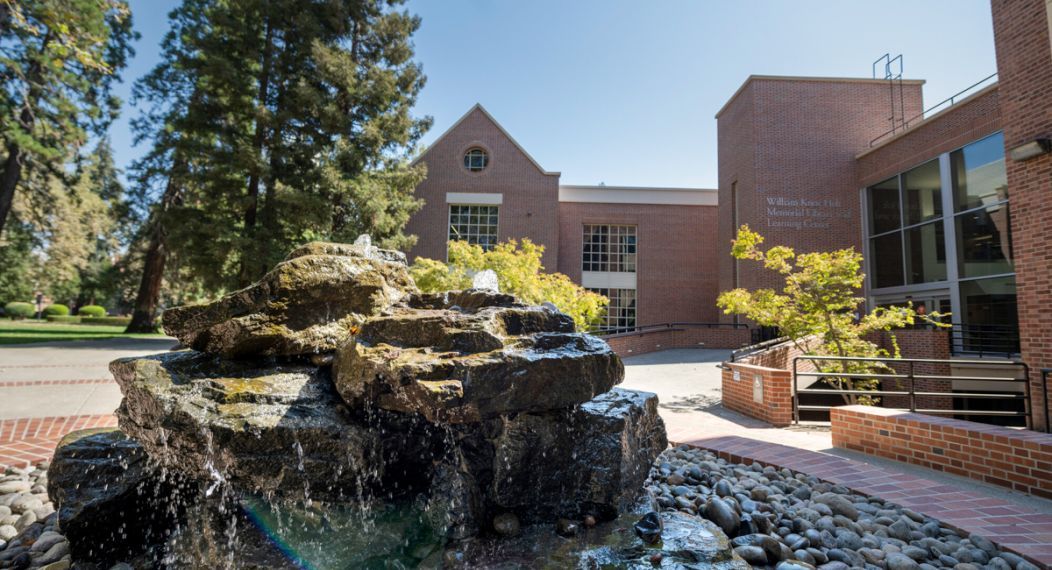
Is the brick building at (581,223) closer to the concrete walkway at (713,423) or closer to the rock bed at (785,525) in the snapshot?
the concrete walkway at (713,423)

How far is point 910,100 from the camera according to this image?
19.9m

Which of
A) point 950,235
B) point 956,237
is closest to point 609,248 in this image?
point 950,235

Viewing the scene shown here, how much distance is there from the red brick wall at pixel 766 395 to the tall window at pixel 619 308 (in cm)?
1602

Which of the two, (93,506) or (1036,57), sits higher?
(1036,57)

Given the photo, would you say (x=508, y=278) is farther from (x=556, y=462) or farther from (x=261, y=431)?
(x=261, y=431)

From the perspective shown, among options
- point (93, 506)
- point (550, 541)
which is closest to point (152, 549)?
point (93, 506)

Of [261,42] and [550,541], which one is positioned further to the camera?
[261,42]

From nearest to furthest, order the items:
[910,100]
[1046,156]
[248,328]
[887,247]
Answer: [248,328]
[1046,156]
[887,247]
[910,100]

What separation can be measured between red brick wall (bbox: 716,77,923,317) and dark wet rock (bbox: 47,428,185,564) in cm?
1973

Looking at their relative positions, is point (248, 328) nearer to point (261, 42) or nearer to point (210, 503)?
point (210, 503)

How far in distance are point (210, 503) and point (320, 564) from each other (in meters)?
0.91

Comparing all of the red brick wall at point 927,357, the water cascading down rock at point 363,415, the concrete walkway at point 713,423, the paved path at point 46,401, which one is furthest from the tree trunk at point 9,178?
the red brick wall at point 927,357

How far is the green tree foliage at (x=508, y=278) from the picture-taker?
12.7 m

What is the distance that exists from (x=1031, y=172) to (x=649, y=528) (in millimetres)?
8150
